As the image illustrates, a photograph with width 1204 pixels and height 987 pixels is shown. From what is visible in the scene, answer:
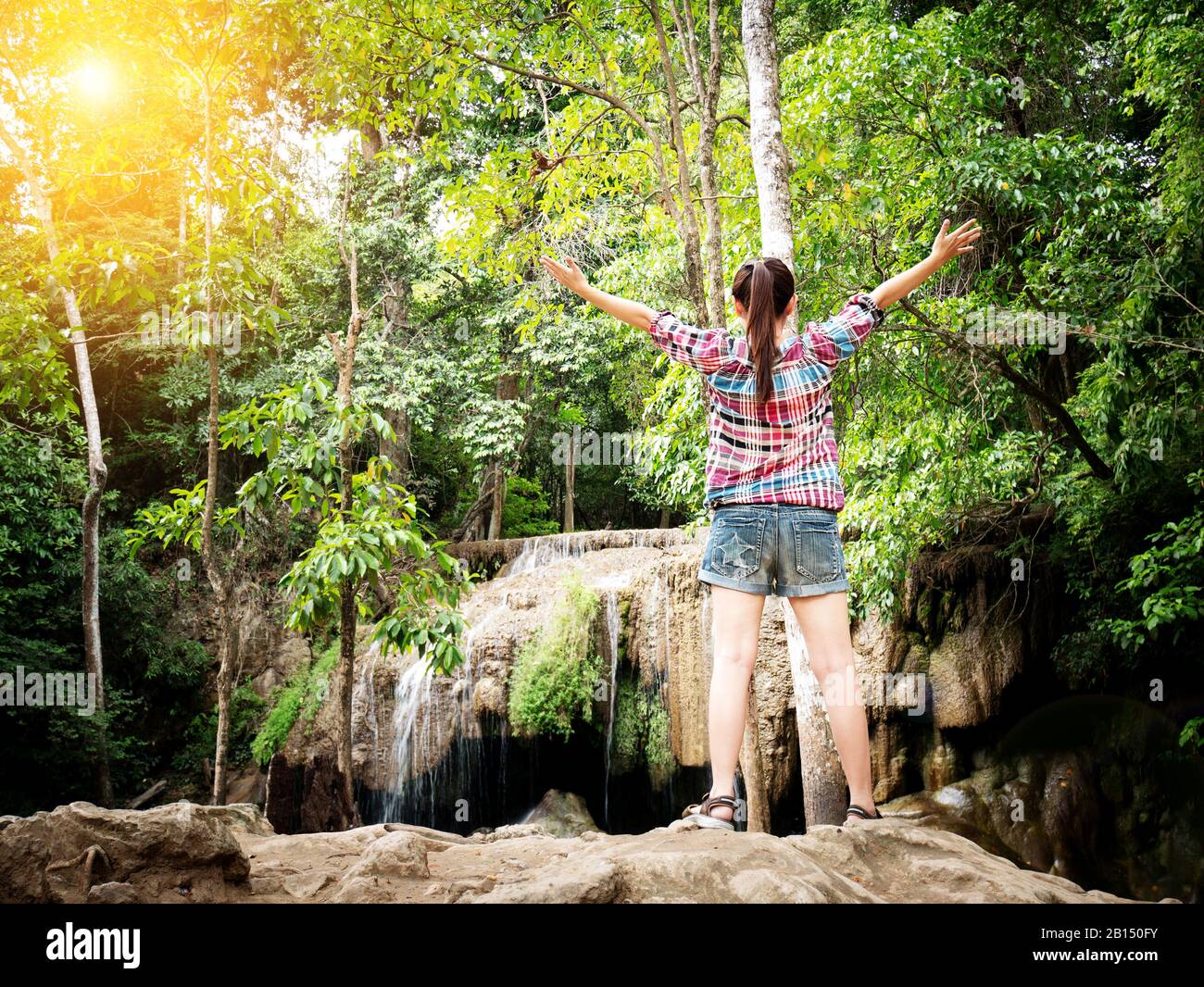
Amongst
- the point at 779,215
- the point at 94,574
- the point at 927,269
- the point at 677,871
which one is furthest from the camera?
the point at 94,574

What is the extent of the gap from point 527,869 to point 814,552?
1496mm

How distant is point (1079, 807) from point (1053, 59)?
7.84m

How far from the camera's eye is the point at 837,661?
9.70 feet

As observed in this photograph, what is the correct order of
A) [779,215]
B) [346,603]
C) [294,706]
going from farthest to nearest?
1. [294,706]
2. [346,603]
3. [779,215]

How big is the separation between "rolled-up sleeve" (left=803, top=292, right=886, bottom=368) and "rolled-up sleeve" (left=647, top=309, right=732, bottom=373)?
329 mm

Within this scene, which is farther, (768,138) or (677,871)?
(768,138)

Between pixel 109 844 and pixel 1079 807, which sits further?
pixel 1079 807

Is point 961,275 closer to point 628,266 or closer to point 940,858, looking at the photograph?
point 628,266

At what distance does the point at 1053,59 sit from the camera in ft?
29.2

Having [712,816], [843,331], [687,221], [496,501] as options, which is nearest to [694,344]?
[843,331]

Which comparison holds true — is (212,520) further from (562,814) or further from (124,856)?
(562,814)

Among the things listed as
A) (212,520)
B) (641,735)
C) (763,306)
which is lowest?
(641,735)

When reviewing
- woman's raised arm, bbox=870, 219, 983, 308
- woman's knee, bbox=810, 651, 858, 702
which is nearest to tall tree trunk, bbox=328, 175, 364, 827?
woman's knee, bbox=810, 651, 858, 702
